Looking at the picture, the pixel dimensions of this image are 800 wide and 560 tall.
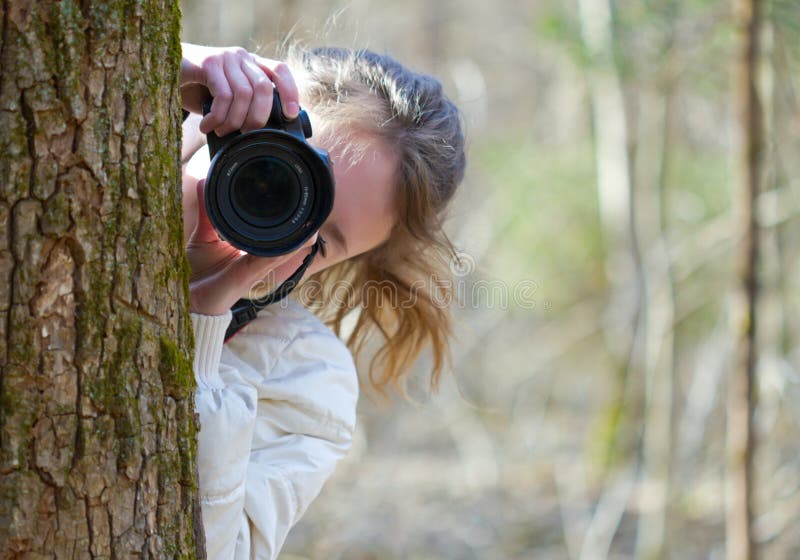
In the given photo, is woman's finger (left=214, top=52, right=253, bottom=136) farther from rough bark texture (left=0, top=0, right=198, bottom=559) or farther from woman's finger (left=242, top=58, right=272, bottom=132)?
rough bark texture (left=0, top=0, right=198, bottom=559)

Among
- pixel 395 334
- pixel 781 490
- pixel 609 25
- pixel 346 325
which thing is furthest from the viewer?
pixel 781 490

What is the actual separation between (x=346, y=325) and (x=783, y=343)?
12.8 feet

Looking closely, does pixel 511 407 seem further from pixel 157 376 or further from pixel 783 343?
pixel 157 376

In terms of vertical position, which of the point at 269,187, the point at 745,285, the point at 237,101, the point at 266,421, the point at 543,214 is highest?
the point at 237,101

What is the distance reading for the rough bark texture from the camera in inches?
31.8

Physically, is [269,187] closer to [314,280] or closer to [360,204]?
[360,204]

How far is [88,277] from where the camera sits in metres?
0.85

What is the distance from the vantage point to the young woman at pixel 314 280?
112 cm

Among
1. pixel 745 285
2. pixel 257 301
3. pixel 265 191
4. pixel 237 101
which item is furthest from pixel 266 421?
pixel 745 285

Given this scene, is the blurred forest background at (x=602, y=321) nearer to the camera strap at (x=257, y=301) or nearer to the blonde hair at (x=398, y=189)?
the blonde hair at (x=398, y=189)

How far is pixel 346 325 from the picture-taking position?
206 centimetres

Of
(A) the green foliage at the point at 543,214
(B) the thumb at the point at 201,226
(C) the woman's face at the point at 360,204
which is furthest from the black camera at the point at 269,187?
(A) the green foliage at the point at 543,214

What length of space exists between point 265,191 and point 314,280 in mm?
566

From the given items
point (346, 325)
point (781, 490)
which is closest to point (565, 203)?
point (781, 490)
